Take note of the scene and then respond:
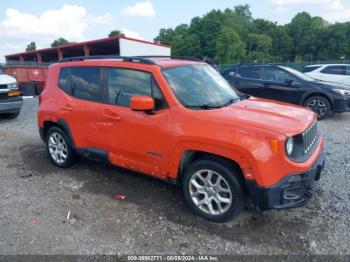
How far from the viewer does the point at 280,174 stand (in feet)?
9.74

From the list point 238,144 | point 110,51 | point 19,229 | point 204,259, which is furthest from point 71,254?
point 110,51

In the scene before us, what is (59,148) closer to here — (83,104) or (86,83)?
(83,104)

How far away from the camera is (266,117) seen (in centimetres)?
327

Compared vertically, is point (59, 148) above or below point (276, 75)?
below

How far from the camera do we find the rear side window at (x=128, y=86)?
3.68 meters

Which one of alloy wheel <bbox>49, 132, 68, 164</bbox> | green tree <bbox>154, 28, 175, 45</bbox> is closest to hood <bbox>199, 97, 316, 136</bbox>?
alloy wheel <bbox>49, 132, 68, 164</bbox>

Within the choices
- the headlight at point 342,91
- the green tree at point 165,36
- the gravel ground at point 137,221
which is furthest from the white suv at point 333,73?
the green tree at point 165,36

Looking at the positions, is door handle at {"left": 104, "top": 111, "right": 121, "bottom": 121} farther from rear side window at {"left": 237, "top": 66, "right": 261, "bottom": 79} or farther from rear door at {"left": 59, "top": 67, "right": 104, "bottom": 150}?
rear side window at {"left": 237, "top": 66, "right": 261, "bottom": 79}

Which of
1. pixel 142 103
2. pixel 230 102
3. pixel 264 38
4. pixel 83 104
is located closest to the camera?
pixel 142 103

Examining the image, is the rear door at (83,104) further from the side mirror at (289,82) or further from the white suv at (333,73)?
the white suv at (333,73)

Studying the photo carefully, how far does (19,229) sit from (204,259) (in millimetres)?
2087

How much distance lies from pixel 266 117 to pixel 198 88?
989 mm

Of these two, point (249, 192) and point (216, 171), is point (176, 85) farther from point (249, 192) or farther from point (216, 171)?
point (249, 192)

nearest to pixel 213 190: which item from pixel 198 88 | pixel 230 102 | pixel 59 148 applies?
pixel 230 102
